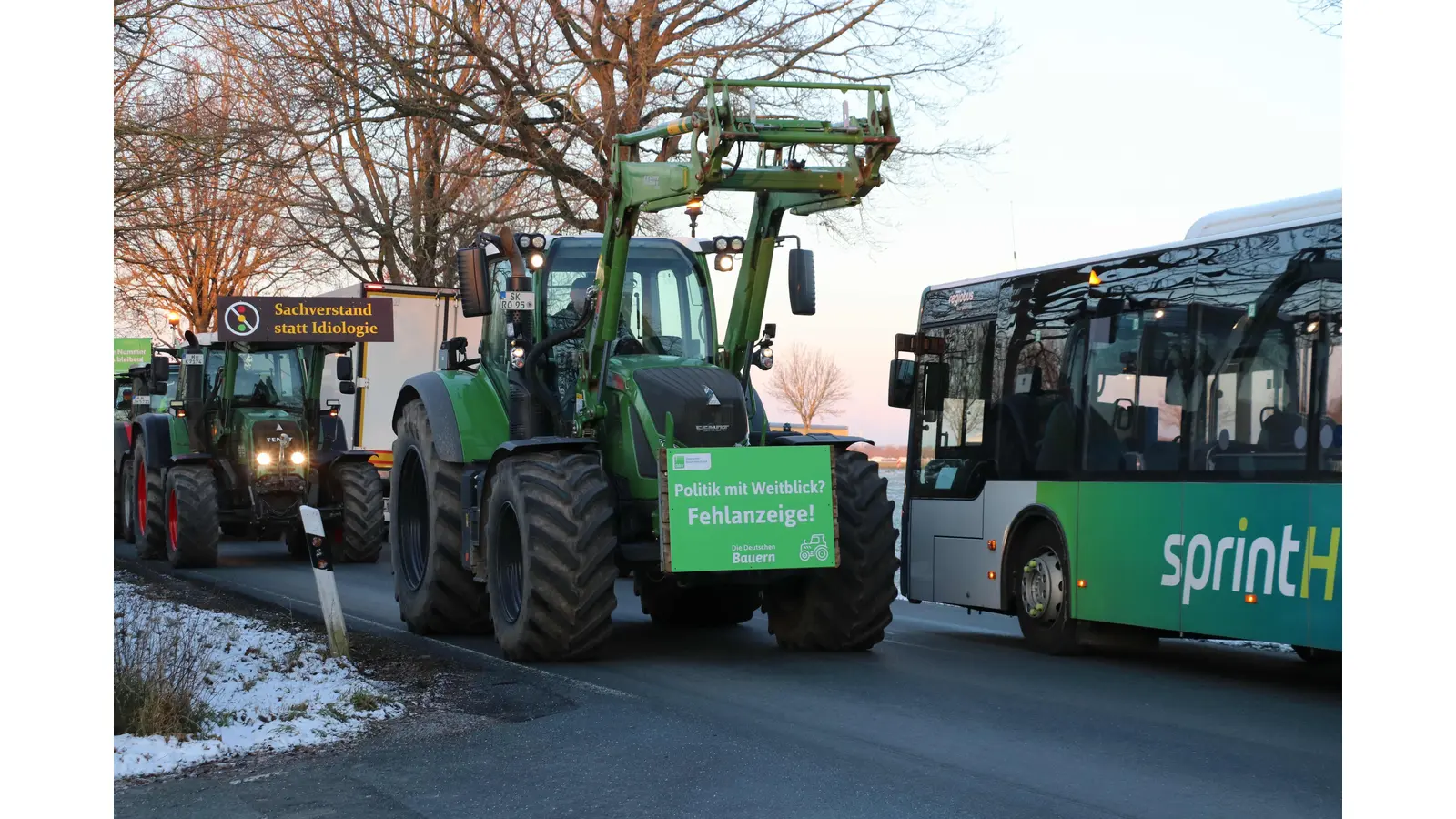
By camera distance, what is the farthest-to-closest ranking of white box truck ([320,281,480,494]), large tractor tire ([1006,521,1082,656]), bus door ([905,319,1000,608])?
white box truck ([320,281,480,494])
bus door ([905,319,1000,608])
large tractor tire ([1006,521,1082,656])

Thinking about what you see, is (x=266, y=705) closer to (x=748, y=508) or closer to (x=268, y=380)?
(x=748, y=508)

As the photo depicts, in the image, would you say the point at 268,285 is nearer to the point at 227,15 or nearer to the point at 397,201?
the point at 397,201

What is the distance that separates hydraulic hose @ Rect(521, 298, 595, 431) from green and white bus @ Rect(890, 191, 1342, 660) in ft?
10.1

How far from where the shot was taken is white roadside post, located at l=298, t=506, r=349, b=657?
432 inches

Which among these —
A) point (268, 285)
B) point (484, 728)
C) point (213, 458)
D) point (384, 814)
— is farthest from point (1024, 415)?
point (268, 285)

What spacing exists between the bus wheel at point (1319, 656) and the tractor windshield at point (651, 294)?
4653 millimetres

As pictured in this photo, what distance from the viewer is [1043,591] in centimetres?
1235

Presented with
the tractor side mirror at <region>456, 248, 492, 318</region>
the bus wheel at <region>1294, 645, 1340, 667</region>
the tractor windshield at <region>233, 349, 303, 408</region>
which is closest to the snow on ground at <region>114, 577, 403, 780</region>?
the tractor side mirror at <region>456, 248, 492, 318</region>

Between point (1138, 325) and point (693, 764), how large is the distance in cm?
534

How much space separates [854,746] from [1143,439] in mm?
4107

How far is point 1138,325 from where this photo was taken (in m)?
11.4

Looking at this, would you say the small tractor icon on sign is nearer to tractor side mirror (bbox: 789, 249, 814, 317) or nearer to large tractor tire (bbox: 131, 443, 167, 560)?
tractor side mirror (bbox: 789, 249, 814, 317)

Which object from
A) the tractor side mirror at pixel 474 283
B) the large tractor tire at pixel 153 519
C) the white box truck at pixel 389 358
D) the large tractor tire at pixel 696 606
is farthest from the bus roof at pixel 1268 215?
the large tractor tire at pixel 153 519

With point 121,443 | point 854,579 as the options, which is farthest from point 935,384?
point 121,443
